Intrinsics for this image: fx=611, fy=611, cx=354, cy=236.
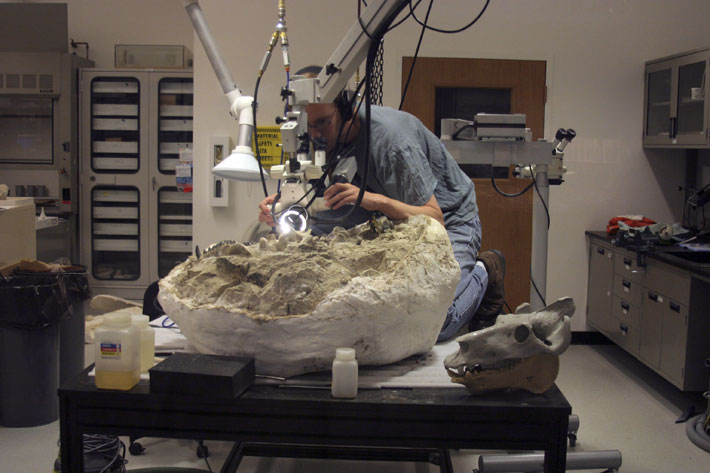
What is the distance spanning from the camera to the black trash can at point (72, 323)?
9.25 ft

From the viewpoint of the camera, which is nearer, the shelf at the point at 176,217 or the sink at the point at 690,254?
the sink at the point at 690,254

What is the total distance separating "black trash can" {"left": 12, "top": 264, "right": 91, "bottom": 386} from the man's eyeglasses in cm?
153

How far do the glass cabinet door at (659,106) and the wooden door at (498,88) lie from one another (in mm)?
704

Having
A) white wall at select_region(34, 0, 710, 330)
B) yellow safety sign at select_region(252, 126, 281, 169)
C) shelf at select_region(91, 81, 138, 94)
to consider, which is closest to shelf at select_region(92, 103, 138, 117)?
shelf at select_region(91, 81, 138, 94)

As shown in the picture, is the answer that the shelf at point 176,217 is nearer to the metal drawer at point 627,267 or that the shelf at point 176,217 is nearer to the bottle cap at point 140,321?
the metal drawer at point 627,267

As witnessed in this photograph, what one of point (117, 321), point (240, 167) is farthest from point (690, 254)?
point (117, 321)

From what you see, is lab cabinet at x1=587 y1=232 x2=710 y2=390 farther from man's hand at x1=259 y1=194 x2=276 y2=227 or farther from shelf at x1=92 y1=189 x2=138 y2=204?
shelf at x1=92 y1=189 x2=138 y2=204

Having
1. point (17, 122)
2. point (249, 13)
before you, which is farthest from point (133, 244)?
point (249, 13)

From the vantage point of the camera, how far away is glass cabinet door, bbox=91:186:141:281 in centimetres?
507

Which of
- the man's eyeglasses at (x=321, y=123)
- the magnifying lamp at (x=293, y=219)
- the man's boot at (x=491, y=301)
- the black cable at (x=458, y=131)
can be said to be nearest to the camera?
the magnifying lamp at (x=293, y=219)

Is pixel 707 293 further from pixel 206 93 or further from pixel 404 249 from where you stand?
pixel 206 93

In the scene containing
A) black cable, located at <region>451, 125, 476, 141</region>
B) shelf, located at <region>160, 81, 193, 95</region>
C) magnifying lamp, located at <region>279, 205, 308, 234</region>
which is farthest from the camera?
shelf, located at <region>160, 81, 193, 95</region>

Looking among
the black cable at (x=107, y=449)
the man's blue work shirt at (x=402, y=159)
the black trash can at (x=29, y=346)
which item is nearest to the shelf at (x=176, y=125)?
the black trash can at (x=29, y=346)

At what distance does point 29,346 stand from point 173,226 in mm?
2484
